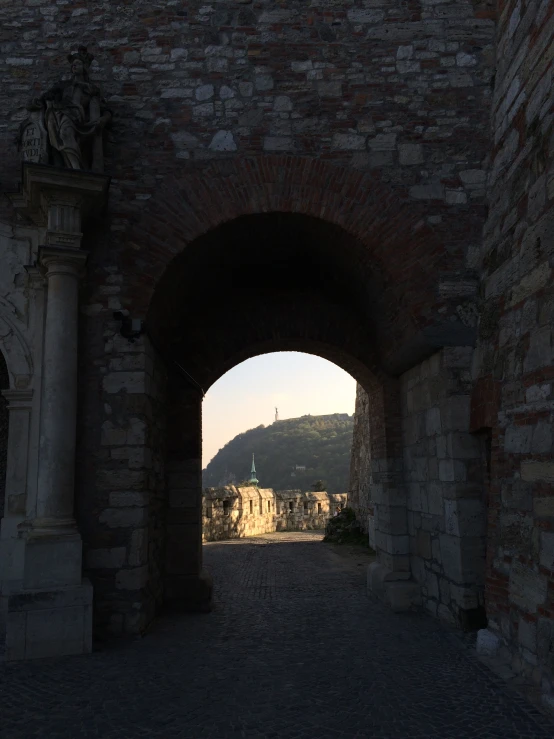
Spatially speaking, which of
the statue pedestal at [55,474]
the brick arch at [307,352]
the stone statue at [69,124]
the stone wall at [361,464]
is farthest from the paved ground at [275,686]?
the stone wall at [361,464]

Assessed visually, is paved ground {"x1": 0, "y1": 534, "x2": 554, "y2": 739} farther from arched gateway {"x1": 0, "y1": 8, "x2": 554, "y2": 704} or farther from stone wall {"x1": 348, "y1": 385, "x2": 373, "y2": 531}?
stone wall {"x1": 348, "y1": 385, "x2": 373, "y2": 531}

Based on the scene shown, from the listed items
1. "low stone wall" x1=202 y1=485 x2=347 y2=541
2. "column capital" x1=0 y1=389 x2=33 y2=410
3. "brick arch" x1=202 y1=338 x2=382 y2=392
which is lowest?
"low stone wall" x1=202 y1=485 x2=347 y2=541

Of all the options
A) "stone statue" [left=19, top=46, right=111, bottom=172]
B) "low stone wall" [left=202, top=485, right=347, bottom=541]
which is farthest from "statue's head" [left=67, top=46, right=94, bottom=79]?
"low stone wall" [left=202, top=485, right=347, bottom=541]

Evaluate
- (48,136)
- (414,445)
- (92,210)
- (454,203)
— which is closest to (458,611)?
(414,445)

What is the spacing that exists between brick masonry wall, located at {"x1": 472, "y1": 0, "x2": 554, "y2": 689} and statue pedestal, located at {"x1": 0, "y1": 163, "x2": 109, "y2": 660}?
325 centimetres

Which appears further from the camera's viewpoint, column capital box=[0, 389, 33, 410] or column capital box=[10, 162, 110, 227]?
column capital box=[0, 389, 33, 410]

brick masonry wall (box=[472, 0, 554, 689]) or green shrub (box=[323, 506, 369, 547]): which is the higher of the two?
brick masonry wall (box=[472, 0, 554, 689])

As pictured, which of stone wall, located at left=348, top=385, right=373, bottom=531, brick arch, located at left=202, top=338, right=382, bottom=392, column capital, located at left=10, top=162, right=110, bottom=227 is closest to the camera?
column capital, located at left=10, top=162, right=110, bottom=227

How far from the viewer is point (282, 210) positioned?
5.45 m

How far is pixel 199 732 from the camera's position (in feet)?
10.0

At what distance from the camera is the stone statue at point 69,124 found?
5152 mm

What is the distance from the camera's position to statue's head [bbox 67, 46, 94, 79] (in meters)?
5.40

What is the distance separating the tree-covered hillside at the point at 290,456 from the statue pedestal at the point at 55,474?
40324 mm

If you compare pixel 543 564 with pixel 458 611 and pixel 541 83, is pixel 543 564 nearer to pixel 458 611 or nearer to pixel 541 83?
pixel 458 611
